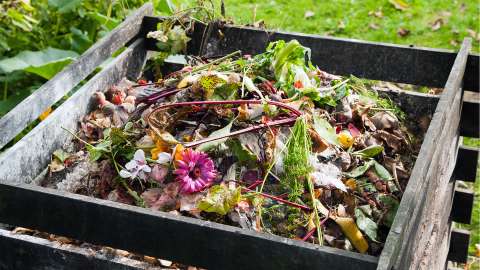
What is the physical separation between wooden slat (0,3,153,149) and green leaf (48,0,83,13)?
29.3 inches

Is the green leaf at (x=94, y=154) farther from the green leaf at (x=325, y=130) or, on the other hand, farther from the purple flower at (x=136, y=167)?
the green leaf at (x=325, y=130)

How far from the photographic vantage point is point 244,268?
166cm

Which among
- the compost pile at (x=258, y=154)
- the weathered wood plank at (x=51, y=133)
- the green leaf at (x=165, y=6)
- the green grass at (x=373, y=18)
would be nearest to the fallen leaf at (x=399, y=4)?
the green grass at (x=373, y=18)

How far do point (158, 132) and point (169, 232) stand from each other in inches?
19.9

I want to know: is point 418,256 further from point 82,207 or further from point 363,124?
point 82,207

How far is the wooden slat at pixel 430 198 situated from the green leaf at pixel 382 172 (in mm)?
137

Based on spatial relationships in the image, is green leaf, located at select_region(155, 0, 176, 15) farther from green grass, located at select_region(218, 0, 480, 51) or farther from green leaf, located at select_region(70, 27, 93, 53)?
green grass, located at select_region(218, 0, 480, 51)

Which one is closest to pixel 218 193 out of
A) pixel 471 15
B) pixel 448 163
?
pixel 448 163

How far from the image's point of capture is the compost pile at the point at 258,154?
2.02 meters

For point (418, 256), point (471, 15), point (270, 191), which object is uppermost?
point (270, 191)

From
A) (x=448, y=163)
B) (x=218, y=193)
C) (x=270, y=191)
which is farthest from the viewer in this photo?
(x=448, y=163)

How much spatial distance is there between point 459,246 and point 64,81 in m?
1.93

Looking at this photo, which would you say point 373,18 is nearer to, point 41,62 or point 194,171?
point 41,62

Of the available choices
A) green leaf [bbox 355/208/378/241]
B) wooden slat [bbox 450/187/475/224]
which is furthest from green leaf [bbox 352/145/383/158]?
wooden slat [bbox 450/187/475/224]
